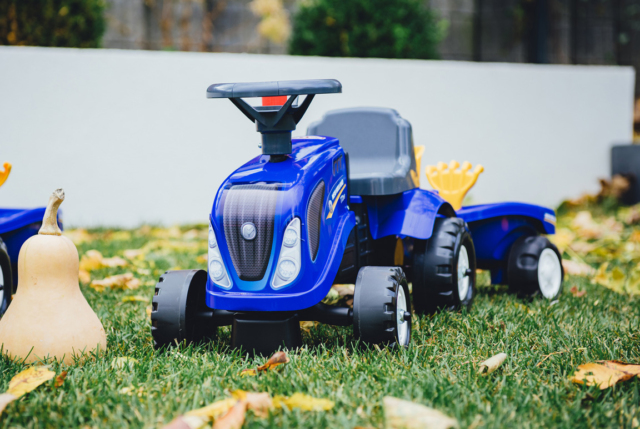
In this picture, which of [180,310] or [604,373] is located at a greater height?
[180,310]

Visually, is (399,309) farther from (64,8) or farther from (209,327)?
(64,8)

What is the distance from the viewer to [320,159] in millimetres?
2254

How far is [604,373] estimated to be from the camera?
1863mm

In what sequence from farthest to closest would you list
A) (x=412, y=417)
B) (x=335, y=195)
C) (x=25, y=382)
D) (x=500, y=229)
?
1. (x=500, y=229)
2. (x=335, y=195)
3. (x=25, y=382)
4. (x=412, y=417)


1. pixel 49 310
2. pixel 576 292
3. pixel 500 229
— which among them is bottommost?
pixel 576 292

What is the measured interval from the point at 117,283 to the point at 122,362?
1283mm

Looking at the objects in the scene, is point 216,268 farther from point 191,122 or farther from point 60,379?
point 191,122

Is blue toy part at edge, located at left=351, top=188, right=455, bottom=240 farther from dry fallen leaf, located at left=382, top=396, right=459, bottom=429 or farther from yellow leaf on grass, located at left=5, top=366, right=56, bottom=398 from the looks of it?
yellow leaf on grass, located at left=5, top=366, right=56, bottom=398

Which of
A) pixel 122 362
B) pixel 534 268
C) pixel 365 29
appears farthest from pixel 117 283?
pixel 365 29

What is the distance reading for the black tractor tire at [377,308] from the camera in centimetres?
207

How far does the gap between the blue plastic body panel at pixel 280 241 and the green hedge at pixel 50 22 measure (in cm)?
477

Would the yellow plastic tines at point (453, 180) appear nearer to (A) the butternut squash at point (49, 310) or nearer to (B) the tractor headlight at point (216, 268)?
(B) the tractor headlight at point (216, 268)

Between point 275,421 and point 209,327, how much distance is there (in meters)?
0.89

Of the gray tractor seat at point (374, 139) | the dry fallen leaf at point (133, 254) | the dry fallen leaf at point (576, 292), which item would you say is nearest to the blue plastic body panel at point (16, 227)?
the dry fallen leaf at point (133, 254)
